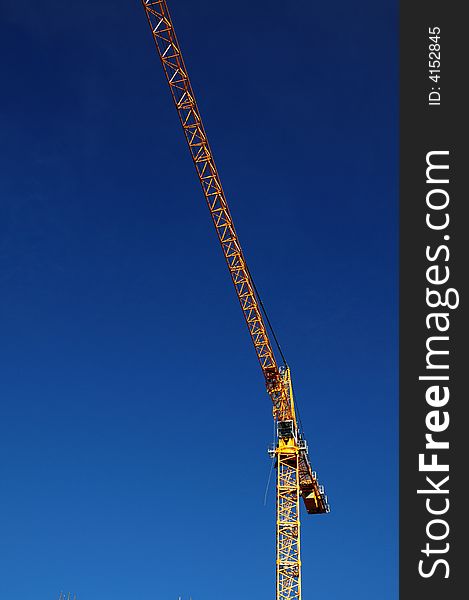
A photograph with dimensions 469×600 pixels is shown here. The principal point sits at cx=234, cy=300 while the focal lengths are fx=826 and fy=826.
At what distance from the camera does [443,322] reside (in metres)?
25.9

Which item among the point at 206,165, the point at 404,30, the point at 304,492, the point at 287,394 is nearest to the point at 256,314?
the point at 287,394

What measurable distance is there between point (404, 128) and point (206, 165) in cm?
3834

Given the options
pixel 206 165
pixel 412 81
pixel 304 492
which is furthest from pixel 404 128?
pixel 304 492

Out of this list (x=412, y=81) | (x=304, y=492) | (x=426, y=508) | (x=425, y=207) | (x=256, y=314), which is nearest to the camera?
(x=426, y=508)

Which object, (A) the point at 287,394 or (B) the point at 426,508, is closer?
(B) the point at 426,508

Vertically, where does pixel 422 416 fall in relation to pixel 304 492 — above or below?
below

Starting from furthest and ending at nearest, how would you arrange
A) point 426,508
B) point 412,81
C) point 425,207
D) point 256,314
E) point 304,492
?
point 304,492, point 256,314, point 412,81, point 425,207, point 426,508

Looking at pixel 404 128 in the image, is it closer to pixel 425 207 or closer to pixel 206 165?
pixel 425 207

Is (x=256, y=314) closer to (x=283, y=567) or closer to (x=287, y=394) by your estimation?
(x=287, y=394)

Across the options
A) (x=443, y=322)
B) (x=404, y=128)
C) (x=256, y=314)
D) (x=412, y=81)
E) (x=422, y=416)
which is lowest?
(x=422, y=416)

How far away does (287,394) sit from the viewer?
7006 cm

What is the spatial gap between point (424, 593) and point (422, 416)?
5227 mm

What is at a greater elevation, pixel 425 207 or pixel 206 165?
pixel 206 165

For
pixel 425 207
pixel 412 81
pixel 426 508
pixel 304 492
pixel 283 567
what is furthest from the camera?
pixel 304 492
